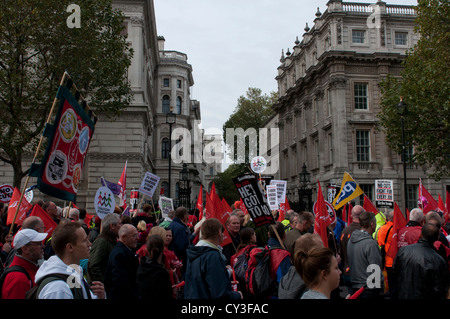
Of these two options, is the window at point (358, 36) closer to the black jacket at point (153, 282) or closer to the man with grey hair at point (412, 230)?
the man with grey hair at point (412, 230)

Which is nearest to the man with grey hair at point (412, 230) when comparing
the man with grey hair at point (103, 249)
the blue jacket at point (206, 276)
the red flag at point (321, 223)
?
the red flag at point (321, 223)

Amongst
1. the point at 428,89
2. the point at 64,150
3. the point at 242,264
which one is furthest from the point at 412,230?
the point at 428,89

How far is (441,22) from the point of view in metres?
25.5

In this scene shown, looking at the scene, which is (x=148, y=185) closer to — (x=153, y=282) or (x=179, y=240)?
(x=179, y=240)

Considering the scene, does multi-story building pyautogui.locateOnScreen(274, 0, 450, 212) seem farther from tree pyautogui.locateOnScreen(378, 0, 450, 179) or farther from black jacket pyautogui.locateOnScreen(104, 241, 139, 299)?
black jacket pyautogui.locateOnScreen(104, 241, 139, 299)

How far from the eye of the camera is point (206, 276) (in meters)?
4.64

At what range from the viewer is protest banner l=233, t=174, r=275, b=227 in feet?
22.4

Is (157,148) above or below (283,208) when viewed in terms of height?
above

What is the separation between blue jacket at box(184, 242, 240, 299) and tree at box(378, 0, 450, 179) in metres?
23.5

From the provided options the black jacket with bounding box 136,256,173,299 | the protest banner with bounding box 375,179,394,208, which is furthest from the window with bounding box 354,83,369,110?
the black jacket with bounding box 136,256,173,299

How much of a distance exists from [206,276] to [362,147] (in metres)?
37.3
